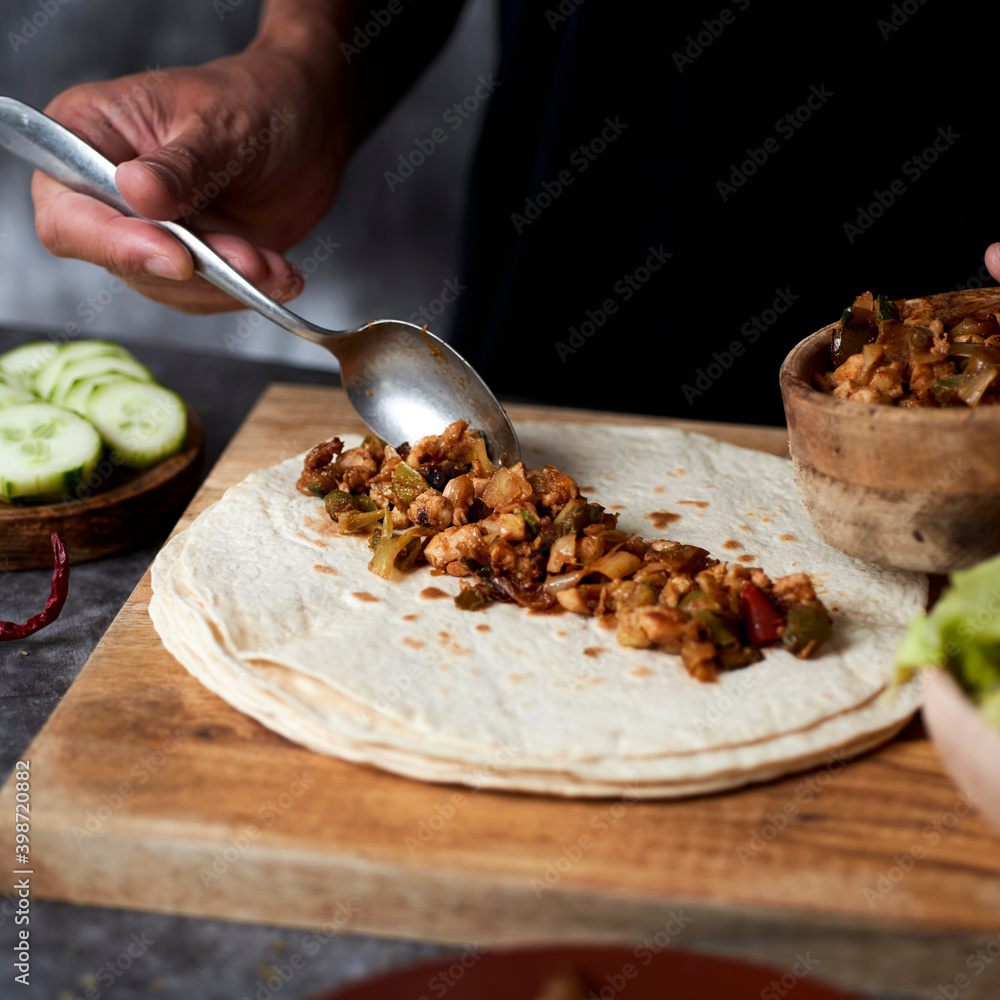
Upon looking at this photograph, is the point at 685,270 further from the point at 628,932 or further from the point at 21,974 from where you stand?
the point at 21,974

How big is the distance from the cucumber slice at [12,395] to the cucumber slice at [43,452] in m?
0.21

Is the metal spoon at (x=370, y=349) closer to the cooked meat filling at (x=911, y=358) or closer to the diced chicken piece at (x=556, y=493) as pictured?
the diced chicken piece at (x=556, y=493)

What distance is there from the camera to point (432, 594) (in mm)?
2385

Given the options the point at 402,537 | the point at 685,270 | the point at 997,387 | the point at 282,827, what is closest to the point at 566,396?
the point at 685,270

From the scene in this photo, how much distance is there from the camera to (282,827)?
1806 millimetres

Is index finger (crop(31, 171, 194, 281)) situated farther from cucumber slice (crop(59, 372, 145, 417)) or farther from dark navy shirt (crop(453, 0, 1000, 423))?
dark navy shirt (crop(453, 0, 1000, 423))

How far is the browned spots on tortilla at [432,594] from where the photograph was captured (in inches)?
93.5

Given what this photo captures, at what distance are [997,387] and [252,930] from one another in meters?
1.92

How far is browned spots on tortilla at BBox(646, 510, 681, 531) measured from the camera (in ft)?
8.92

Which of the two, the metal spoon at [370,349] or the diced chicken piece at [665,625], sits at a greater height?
the diced chicken piece at [665,625]

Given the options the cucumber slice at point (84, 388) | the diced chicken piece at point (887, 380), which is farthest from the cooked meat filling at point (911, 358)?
the cucumber slice at point (84, 388)

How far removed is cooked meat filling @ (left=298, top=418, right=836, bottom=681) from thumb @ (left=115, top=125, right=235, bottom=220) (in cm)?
85

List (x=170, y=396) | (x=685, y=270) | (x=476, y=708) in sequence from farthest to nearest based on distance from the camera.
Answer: (x=685, y=270) → (x=170, y=396) → (x=476, y=708)

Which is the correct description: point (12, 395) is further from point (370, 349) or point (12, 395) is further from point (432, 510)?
point (432, 510)
